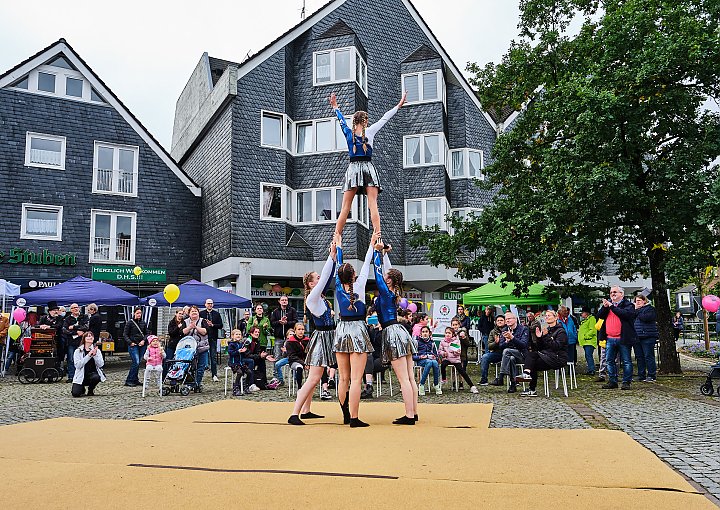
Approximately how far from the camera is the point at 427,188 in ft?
99.8

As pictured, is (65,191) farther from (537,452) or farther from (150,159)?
(537,452)

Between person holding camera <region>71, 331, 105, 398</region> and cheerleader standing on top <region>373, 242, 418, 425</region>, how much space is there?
7353 millimetres

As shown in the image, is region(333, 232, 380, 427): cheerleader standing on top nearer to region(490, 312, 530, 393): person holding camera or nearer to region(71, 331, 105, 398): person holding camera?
region(490, 312, 530, 393): person holding camera

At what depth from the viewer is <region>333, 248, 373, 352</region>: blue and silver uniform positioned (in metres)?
7.63

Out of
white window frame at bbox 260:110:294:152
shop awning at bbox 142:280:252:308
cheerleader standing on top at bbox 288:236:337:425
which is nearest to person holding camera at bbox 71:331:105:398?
shop awning at bbox 142:280:252:308

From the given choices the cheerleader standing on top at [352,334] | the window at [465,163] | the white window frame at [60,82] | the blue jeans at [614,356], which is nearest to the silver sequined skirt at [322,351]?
the cheerleader standing on top at [352,334]

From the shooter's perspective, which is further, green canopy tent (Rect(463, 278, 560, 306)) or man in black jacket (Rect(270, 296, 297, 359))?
green canopy tent (Rect(463, 278, 560, 306))

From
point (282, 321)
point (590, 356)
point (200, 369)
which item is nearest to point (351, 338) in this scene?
point (200, 369)

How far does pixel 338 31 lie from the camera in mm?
28250

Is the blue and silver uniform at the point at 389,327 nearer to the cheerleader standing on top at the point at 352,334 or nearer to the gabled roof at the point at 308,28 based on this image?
the cheerleader standing on top at the point at 352,334

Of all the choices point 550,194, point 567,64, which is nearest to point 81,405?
point 550,194

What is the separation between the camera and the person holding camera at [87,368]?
12.9 meters

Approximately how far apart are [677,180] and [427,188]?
16.5 meters

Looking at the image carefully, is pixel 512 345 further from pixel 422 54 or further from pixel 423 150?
pixel 422 54
